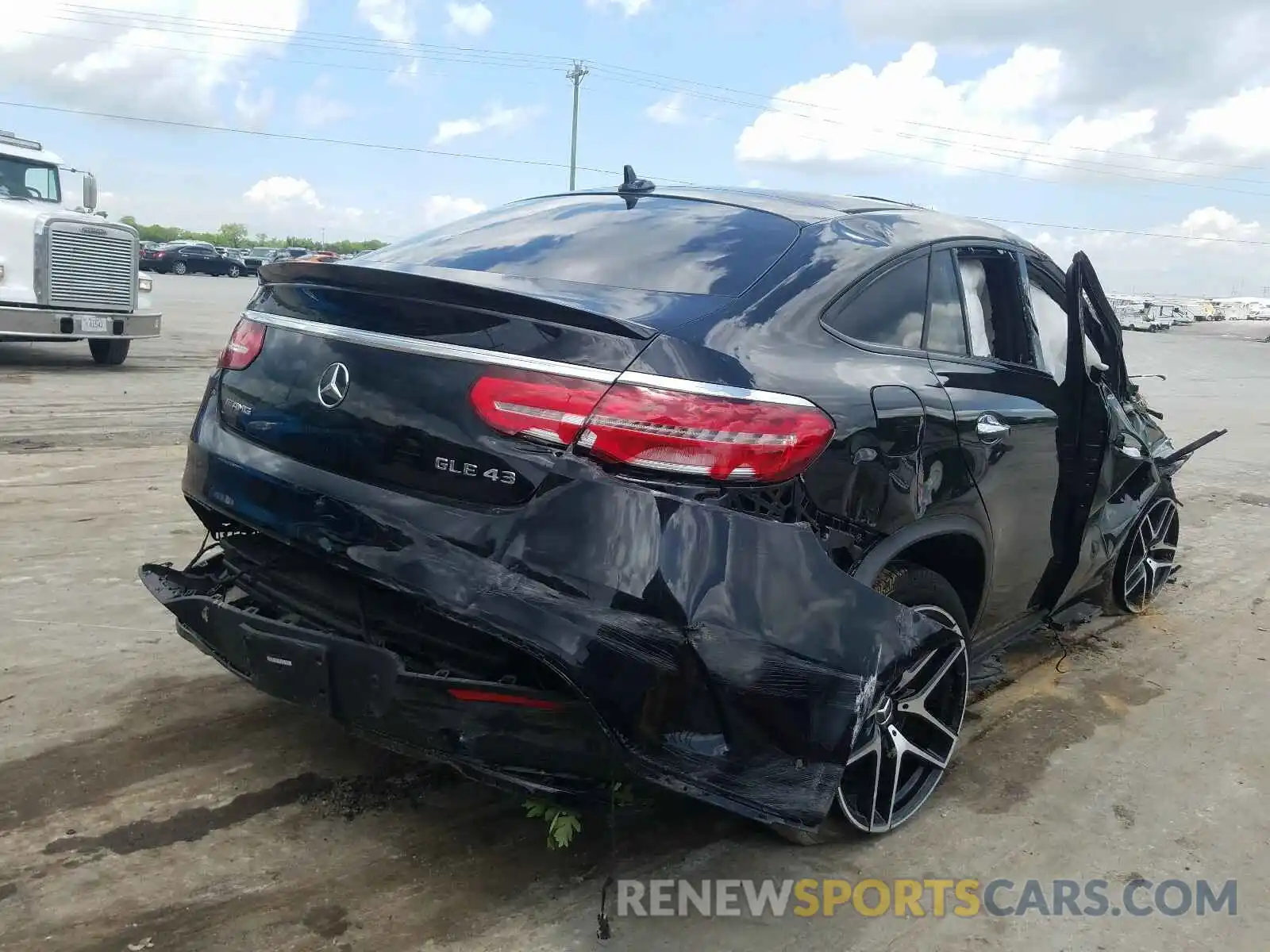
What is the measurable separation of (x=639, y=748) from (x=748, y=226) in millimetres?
1549

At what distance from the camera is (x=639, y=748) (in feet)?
7.62

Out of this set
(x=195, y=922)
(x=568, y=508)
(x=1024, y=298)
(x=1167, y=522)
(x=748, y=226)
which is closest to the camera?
(x=568, y=508)

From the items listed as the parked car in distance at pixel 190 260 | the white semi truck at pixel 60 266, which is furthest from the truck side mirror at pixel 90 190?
the parked car in distance at pixel 190 260

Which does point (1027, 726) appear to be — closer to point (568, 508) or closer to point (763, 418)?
point (763, 418)

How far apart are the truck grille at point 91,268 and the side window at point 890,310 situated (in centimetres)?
1182

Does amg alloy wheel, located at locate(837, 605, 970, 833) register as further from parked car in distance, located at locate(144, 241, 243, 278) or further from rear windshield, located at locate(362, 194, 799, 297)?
parked car in distance, located at locate(144, 241, 243, 278)

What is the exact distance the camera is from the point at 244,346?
2.99m

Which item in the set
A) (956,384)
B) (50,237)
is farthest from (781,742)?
(50,237)

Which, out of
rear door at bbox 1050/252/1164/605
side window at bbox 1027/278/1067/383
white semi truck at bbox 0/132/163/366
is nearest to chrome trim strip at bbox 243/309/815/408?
side window at bbox 1027/278/1067/383

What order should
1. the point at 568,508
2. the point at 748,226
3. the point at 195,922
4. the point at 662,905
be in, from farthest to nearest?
1. the point at 748,226
2. the point at 662,905
3. the point at 195,922
4. the point at 568,508

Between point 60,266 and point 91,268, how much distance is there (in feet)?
1.50

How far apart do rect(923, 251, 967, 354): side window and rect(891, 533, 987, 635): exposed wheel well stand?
0.59 metres

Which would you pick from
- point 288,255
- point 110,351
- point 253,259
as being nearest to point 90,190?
point 110,351

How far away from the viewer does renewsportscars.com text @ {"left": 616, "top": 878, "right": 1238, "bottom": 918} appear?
106 inches
